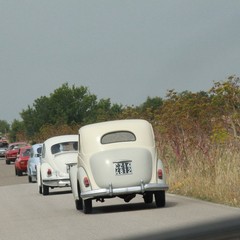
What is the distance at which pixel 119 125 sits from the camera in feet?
62.0

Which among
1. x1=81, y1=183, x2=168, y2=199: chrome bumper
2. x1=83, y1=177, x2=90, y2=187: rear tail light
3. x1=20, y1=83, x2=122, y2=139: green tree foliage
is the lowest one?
x1=81, y1=183, x2=168, y2=199: chrome bumper

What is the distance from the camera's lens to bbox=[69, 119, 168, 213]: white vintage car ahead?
56.2 ft

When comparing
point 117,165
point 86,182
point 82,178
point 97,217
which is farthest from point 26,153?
point 97,217

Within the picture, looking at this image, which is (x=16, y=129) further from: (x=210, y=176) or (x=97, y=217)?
(x=97, y=217)

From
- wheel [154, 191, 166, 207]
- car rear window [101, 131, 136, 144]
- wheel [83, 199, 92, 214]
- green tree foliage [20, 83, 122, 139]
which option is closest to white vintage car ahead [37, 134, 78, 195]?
car rear window [101, 131, 136, 144]

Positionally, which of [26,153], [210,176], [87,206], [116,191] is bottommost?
[87,206]

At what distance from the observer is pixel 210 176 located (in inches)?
819

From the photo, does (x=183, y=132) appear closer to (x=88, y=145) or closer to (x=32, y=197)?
(x=32, y=197)

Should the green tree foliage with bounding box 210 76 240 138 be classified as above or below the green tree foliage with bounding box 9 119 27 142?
below

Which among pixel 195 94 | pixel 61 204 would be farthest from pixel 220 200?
pixel 195 94

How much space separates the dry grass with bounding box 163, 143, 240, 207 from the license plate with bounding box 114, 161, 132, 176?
7.14 ft

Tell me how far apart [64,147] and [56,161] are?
912 millimetres

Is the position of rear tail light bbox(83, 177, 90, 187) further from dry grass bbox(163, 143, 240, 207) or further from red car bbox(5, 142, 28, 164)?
red car bbox(5, 142, 28, 164)

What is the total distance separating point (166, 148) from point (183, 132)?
2.42 m
